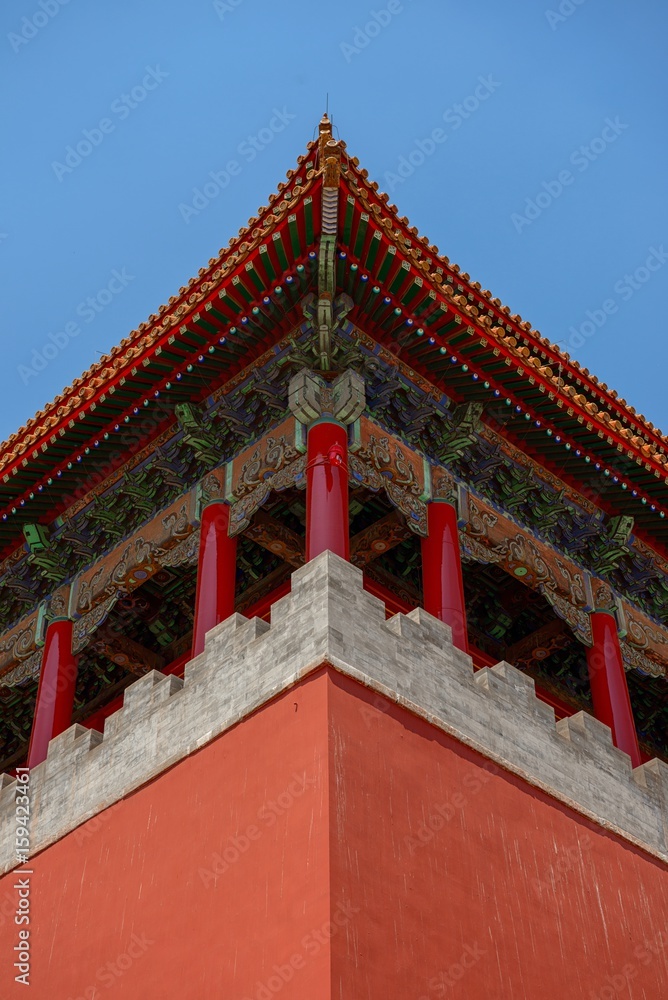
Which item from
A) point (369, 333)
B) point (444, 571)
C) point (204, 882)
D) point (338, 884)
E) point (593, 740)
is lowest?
point (338, 884)

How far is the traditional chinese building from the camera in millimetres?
9391

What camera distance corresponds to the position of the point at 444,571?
1277 centimetres

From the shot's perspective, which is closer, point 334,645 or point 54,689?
point 334,645

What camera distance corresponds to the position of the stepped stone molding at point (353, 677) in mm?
10398

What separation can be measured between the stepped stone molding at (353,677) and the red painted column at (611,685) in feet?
3.39

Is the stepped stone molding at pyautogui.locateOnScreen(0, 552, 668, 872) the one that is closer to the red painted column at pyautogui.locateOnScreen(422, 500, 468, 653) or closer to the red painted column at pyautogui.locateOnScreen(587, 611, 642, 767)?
the red painted column at pyautogui.locateOnScreen(422, 500, 468, 653)

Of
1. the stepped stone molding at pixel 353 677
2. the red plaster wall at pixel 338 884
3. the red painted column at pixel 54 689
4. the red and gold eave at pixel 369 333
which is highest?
the red and gold eave at pixel 369 333

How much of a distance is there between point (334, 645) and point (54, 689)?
4.57m

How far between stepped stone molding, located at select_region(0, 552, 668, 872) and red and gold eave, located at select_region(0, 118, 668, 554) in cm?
310

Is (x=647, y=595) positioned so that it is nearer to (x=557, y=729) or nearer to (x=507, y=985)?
(x=557, y=729)

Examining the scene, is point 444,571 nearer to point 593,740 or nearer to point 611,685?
point 593,740

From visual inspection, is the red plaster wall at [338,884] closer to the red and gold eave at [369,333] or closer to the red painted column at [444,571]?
the red painted column at [444,571]

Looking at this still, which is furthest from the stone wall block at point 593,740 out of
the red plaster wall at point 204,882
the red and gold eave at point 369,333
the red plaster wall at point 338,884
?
the red and gold eave at point 369,333

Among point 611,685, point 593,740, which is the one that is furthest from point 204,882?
point 611,685
